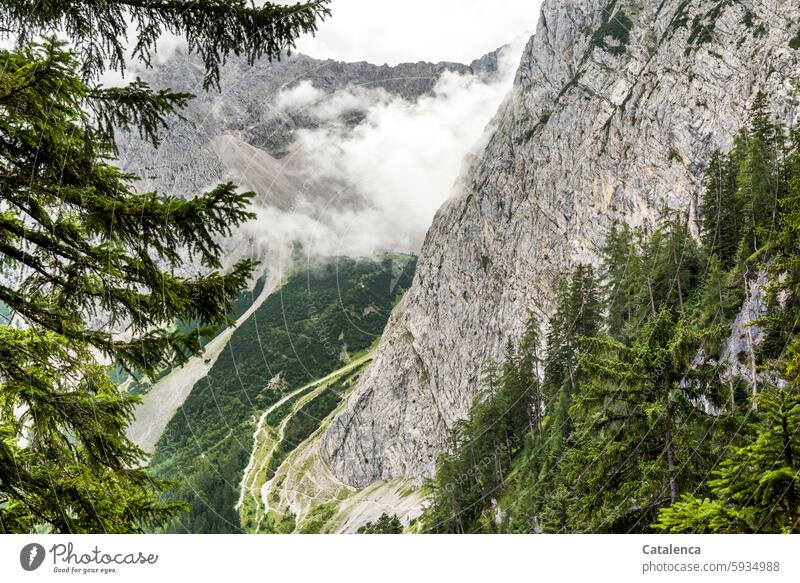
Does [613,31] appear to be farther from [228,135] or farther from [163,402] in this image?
[163,402]

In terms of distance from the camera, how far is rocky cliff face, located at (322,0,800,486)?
66438 millimetres

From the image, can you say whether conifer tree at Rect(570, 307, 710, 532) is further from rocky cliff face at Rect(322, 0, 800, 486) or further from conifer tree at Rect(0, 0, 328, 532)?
rocky cliff face at Rect(322, 0, 800, 486)

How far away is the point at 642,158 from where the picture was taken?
73.7 metres

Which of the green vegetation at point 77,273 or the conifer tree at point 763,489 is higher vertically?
the green vegetation at point 77,273

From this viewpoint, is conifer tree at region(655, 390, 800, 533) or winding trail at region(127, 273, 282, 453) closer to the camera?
conifer tree at region(655, 390, 800, 533)

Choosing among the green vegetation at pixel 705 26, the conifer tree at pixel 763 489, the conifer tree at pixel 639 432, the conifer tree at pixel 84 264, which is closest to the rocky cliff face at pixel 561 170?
the green vegetation at pixel 705 26

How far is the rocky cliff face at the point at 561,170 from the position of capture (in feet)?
218

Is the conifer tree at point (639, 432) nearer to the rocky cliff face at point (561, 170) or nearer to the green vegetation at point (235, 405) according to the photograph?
the green vegetation at point (235, 405)

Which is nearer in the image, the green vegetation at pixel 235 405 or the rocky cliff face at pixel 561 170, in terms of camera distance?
the green vegetation at pixel 235 405

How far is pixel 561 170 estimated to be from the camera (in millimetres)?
87000

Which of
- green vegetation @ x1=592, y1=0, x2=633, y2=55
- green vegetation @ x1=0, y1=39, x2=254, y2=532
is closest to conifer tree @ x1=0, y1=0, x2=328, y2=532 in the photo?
green vegetation @ x1=0, y1=39, x2=254, y2=532

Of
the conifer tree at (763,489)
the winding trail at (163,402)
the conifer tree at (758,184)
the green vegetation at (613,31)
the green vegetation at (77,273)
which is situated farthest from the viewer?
the green vegetation at (613,31)
